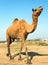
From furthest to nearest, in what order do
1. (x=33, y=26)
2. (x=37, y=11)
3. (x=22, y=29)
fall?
(x=22, y=29) → (x=33, y=26) → (x=37, y=11)

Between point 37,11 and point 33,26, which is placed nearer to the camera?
point 37,11

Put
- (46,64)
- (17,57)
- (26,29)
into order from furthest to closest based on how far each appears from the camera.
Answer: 1. (17,57)
2. (26,29)
3. (46,64)

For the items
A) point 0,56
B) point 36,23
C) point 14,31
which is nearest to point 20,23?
point 14,31

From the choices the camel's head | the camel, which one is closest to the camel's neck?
the camel

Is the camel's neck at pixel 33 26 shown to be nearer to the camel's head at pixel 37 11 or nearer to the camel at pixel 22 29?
the camel at pixel 22 29

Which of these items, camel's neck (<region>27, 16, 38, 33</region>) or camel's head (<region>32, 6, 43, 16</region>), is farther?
camel's neck (<region>27, 16, 38, 33</region>)

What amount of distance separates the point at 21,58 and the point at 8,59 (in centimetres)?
92

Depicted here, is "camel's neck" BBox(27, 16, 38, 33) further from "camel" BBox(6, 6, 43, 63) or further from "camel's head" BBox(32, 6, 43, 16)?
"camel's head" BBox(32, 6, 43, 16)

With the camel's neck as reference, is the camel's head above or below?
above

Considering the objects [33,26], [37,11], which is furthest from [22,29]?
[37,11]

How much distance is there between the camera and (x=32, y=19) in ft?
48.6

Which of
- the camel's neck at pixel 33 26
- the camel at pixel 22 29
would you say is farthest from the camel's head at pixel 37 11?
the camel's neck at pixel 33 26

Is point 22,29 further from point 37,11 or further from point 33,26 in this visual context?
point 37,11

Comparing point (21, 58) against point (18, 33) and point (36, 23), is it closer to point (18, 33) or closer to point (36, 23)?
point (18, 33)
